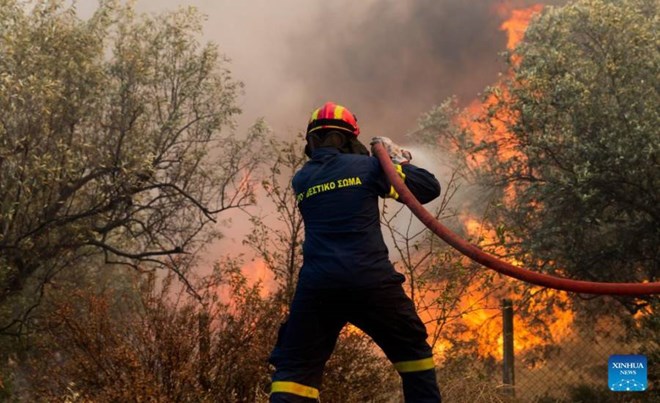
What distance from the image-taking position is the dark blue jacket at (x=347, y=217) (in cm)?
267

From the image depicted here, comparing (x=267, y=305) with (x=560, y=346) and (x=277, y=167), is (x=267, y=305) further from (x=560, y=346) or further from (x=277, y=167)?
(x=560, y=346)

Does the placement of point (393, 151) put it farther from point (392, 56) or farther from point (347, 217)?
point (392, 56)

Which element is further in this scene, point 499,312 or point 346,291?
→ point 499,312

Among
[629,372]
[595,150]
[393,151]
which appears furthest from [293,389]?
[595,150]

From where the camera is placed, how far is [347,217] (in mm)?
2756

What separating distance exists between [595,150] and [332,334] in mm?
5755

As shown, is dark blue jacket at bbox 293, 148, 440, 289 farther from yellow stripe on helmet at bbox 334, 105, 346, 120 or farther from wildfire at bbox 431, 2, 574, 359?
wildfire at bbox 431, 2, 574, 359

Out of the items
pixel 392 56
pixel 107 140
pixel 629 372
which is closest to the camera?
pixel 629 372

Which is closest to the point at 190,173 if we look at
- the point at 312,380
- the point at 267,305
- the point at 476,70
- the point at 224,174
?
the point at 224,174

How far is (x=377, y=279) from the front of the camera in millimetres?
2658

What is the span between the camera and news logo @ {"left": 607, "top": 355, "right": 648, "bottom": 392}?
5715mm

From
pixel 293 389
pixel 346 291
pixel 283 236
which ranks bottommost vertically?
pixel 293 389

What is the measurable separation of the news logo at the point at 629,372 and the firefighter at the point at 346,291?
3.82 meters

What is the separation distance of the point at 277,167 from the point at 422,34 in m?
14.3
